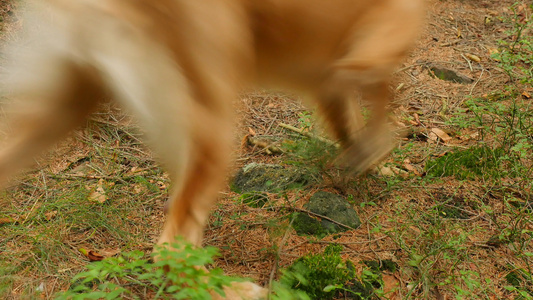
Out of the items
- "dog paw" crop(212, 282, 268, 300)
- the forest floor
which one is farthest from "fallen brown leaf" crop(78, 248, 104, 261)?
"dog paw" crop(212, 282, 268, 300)

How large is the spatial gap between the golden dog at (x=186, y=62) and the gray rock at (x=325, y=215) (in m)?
0.75

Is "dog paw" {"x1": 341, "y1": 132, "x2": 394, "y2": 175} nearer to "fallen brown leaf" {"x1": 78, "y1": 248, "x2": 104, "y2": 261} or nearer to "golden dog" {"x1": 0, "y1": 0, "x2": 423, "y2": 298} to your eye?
"golden dog" {"x1": 0, "y1": 0, "x2": 423, "y2": 298}

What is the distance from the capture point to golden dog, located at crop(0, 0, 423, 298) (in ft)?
5.67

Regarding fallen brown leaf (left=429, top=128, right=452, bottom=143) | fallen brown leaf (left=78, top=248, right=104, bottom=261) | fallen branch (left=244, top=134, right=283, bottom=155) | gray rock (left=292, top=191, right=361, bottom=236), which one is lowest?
fallen brown leaf (left=429, top=128, right=452, bottom=143)

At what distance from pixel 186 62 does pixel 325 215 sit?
139cm

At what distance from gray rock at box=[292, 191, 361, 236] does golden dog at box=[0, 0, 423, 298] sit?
75 centimetres

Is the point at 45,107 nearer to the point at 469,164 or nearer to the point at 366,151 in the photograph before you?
the point at 366,151

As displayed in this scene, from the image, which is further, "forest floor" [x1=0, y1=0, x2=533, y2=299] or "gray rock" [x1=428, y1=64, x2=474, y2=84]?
"gray rock" [x1=428, y1=64, x2=474, y2=84]

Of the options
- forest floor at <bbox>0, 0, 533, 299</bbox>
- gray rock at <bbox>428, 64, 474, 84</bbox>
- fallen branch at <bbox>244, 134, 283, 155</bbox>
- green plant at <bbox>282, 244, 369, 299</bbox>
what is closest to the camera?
green plant at <bbox>282, 244, 369, 299</bbox>

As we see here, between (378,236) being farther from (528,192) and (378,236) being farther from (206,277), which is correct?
(206,277)

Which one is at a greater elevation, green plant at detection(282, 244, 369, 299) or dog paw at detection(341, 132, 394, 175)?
dog paw at detection(341, 132, 394, 175)

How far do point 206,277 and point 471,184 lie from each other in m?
2.05

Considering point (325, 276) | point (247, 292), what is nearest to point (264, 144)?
point (325, 276)

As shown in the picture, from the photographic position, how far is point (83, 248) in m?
2.54
